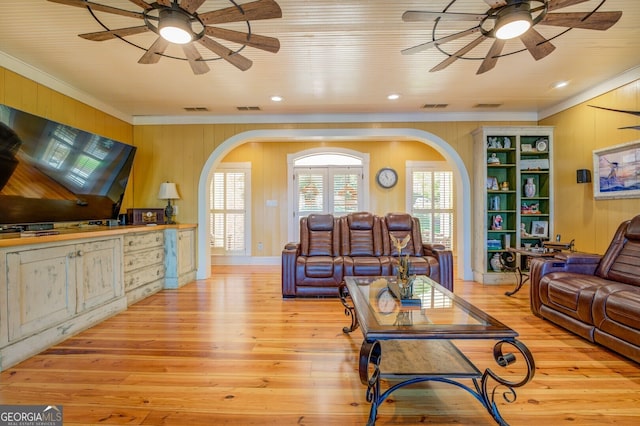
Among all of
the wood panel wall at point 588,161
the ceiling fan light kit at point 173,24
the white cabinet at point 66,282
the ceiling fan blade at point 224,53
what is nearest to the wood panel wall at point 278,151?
the wood panel wall at point 588,161

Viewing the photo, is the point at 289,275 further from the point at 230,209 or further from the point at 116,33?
the point at 230,209

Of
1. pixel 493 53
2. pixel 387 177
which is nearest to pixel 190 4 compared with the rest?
pixel 493 53

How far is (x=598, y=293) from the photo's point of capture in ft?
8.17

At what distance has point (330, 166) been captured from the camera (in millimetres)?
6496

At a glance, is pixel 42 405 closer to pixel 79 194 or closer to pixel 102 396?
pixel 102 396

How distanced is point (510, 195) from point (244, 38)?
467cm

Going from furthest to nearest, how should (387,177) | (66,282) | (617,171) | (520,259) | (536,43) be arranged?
(387,177), (520,259), (617,171), (66,282), (536,43)

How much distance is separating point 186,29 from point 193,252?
3792 mm

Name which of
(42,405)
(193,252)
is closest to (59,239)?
(42,405)

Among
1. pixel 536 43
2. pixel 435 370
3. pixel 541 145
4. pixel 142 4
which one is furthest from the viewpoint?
pixel 541 145

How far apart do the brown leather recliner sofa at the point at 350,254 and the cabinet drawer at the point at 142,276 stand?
71.5 inches

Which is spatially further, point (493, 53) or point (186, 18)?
point (493, 53)

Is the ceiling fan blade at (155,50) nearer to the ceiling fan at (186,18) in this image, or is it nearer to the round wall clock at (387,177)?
the ceiling fan at (186,18)

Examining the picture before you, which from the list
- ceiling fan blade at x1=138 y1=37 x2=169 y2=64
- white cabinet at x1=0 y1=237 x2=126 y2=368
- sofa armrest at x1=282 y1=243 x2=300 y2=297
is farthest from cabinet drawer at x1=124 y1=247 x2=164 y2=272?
ceiling fan blade at x1=138 y1=37 x2=169 y2=64
